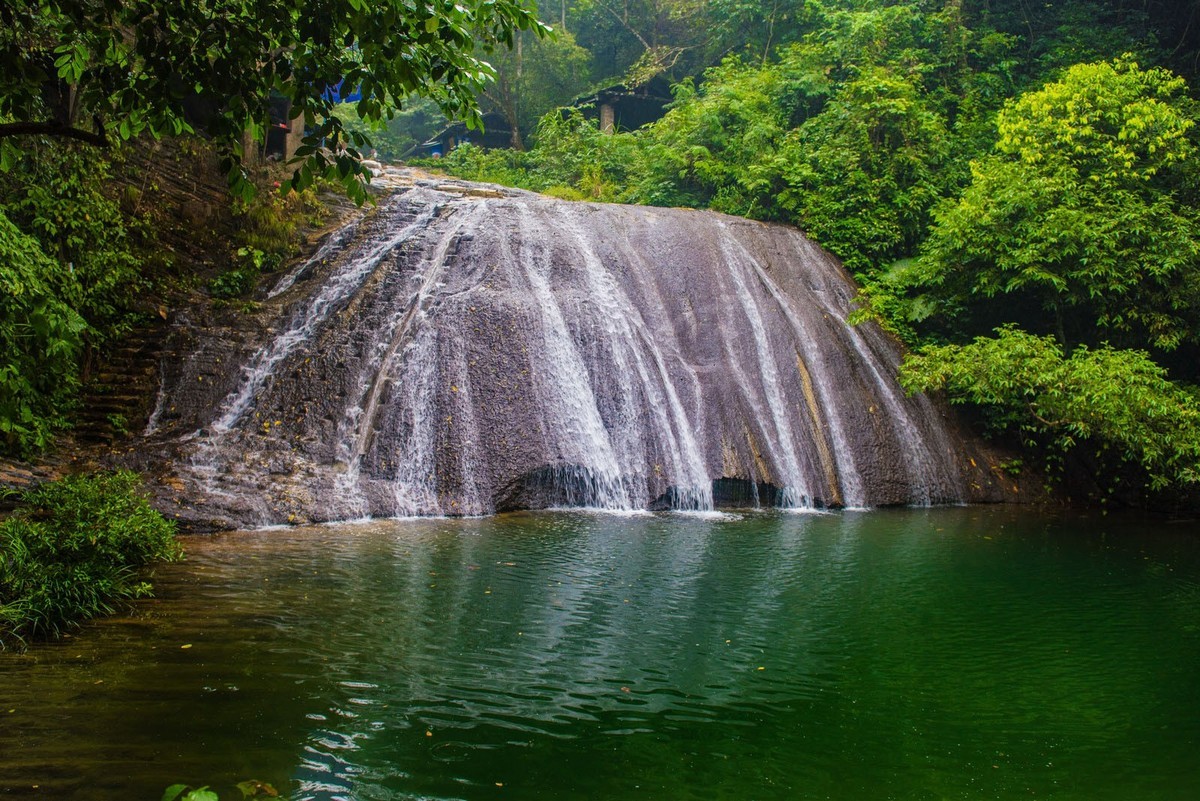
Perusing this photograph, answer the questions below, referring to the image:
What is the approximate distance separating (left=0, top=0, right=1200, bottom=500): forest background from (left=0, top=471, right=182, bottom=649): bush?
1.68 m

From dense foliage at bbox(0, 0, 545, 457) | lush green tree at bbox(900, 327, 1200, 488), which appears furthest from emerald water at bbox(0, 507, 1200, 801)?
lush green tree at bbox(900, 327, 1200, 488)

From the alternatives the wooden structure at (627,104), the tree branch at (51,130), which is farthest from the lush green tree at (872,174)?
the tree branch at (51,130)

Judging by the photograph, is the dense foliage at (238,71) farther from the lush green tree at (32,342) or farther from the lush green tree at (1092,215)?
the lush green tree at (1092,215)

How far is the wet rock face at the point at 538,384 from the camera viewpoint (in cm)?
1103

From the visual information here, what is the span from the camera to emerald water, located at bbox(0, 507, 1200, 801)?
12.6 ft

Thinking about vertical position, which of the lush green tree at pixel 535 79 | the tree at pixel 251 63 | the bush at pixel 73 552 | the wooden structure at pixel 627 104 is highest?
the lush green tree at pixel 535 79

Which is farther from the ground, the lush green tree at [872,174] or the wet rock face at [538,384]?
the lush green tree at [872,174]

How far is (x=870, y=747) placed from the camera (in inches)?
169

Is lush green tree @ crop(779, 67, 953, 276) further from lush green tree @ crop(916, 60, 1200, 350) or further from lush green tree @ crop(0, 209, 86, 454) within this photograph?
lush green tree @ crop(0, 209, 86, 454)

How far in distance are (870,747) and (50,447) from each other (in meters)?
9.82

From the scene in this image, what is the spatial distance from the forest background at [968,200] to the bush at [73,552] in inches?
66.1

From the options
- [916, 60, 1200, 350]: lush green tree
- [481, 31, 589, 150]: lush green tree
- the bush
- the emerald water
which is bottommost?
the emerald water

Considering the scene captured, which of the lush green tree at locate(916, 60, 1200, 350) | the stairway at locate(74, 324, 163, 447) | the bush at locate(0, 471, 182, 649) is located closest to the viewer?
the bush at locate(0, 471, 182, 649)

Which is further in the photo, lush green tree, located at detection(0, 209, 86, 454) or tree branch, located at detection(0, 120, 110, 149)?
lush green tree, located at detection(0, 209, 86, 454)
